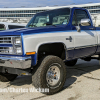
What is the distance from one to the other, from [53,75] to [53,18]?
5.78 feet

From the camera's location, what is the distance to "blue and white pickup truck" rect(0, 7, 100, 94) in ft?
11.2

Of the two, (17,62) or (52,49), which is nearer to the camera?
(17,62)

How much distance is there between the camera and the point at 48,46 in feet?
13.4

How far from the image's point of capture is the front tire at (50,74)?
3.57m

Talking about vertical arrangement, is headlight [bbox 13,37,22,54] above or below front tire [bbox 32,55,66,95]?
above

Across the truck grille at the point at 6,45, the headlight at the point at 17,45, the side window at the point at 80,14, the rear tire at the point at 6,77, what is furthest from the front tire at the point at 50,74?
the side window at the point at 80,14

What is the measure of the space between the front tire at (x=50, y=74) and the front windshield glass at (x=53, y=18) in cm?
129

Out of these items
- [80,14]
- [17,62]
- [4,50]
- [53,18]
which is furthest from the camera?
[80,14]

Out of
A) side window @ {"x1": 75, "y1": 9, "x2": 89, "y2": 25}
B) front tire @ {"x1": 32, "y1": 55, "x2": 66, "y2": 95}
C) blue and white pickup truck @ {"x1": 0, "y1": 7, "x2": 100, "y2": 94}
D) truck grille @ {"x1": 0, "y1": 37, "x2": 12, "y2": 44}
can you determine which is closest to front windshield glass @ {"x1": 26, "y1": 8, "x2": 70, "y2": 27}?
Answer: blue and white pickup truck @ {"x1": 0, "y1": 7, "x2": 100, "y2": 94}

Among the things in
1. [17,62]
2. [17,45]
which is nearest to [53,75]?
[17,62]

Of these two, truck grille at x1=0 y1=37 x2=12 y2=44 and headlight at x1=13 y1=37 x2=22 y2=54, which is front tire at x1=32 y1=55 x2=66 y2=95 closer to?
headlight at x1=13 y1=37 x2=22 y2=54

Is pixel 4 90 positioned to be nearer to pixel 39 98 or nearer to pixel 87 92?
pixel 39 98

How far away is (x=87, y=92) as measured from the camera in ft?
12.9

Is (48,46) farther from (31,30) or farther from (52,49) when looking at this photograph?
(31,30)
